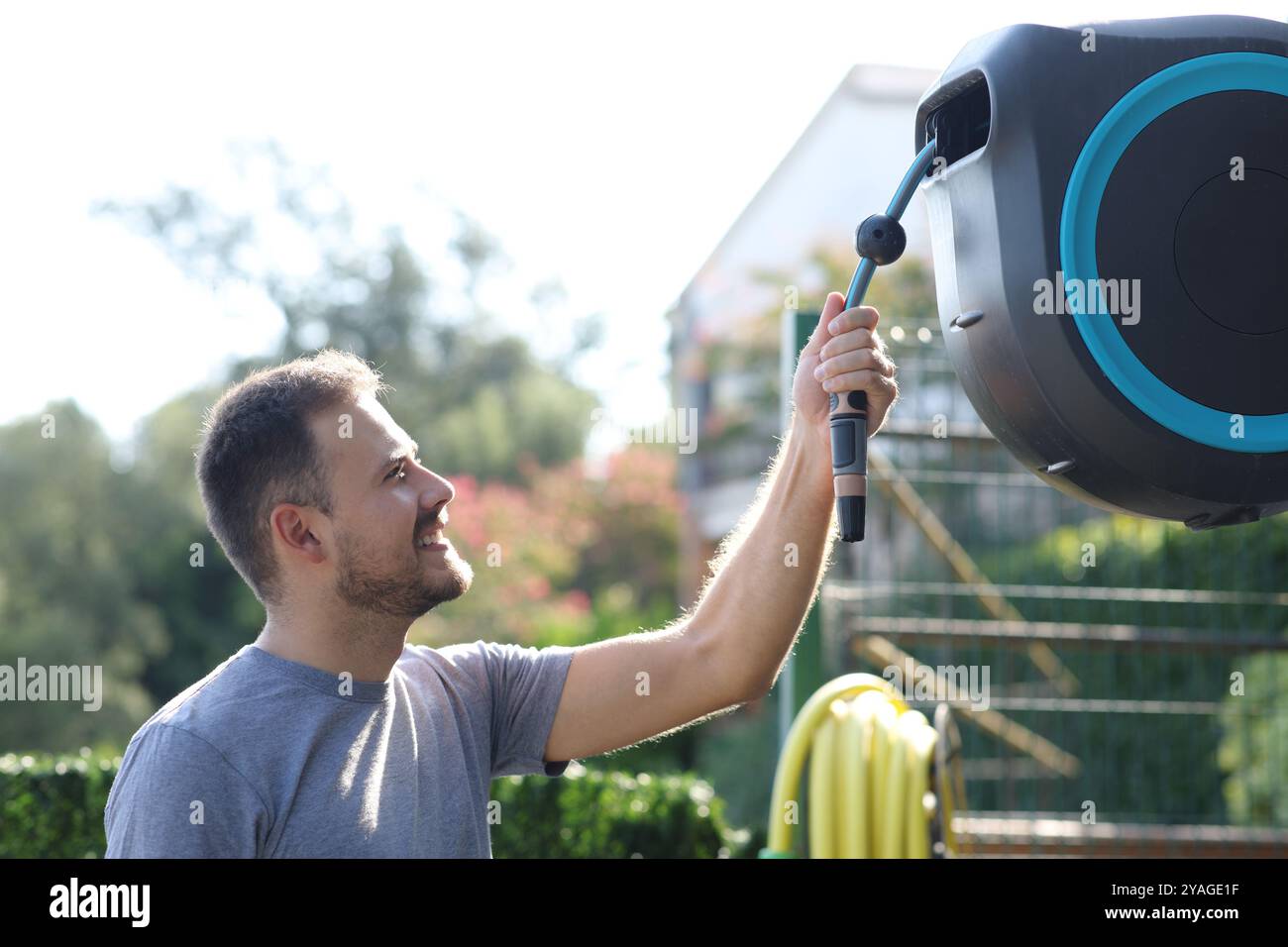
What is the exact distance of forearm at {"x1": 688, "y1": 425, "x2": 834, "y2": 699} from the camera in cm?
167

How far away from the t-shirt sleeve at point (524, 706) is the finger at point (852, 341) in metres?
0.69

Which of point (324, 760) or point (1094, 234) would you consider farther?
point (324, 760)

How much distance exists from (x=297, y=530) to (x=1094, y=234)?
1.08 m

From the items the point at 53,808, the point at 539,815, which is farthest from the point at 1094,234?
the point at 53,808

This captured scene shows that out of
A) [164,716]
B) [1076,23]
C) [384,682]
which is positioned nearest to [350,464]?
[384,682]

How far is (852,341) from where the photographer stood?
1.41 metres

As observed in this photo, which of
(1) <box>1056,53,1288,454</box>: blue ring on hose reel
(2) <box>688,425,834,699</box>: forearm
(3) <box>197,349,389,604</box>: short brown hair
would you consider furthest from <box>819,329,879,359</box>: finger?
(3) <box>197,349,389,604</box>: short brown hair

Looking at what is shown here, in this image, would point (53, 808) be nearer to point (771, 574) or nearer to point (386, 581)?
point (386, 581)

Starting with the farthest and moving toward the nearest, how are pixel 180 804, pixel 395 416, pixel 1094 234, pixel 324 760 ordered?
1. pixel 395 416
2. pixel 324 760
3. pixel 180 804
4. pixel 1094 234

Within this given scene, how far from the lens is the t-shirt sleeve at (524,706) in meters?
1.87

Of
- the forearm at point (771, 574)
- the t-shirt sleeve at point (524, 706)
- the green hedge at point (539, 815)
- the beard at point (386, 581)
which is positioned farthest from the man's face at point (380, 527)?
the green hedge at point (539, 815)

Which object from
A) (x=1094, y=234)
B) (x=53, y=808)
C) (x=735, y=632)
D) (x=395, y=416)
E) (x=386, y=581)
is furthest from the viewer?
(x=395, y=416)

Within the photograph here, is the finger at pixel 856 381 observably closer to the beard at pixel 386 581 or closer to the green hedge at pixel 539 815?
the beard at pixel 386 581

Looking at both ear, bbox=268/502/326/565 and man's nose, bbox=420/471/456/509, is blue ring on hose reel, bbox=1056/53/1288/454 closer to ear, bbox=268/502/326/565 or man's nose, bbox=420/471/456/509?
man's nose, bbox=420/471/456/509
